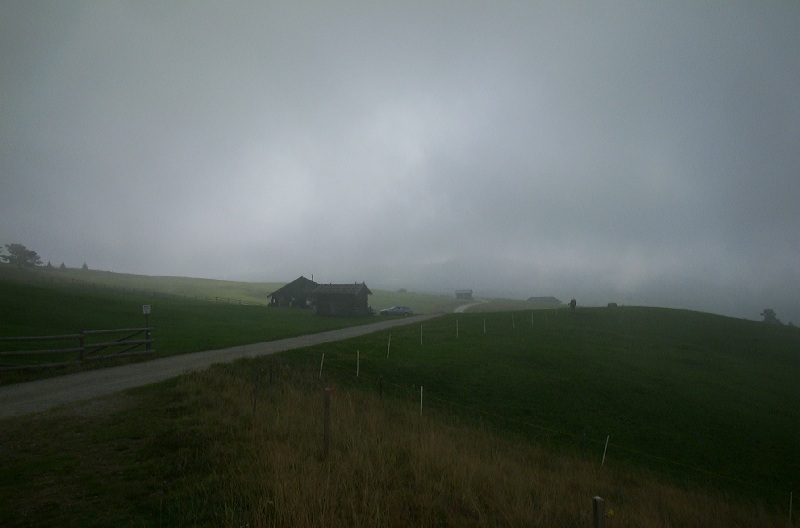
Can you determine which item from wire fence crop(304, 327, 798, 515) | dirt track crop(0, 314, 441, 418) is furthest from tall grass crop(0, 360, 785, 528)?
wire fence crop(304, 327, 798, 515)

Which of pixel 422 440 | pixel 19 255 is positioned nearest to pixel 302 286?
pixel 422 440

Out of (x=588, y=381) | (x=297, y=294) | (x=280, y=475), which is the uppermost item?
(x=297, y=294)

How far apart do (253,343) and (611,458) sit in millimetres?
22338

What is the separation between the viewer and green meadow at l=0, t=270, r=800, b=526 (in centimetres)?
603

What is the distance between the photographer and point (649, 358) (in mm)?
32250

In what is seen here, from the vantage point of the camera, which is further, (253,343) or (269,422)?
(253,343)

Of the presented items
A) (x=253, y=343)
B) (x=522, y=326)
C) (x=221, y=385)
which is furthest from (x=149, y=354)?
(x=522, y=326)

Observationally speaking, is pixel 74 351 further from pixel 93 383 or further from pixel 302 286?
pixel 302 286

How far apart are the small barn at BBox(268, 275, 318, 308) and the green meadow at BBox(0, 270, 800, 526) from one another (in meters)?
40.0

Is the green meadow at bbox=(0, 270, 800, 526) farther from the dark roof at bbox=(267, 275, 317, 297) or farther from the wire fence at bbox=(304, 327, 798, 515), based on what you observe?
the dark roof at bbox=(267, 275, 317, 297)

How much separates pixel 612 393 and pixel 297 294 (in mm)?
61575

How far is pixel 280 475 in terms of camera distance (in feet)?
20.5

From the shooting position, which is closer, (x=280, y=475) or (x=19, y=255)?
(x=280, y=475)

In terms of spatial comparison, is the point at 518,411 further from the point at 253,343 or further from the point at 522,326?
the point at 522,326
